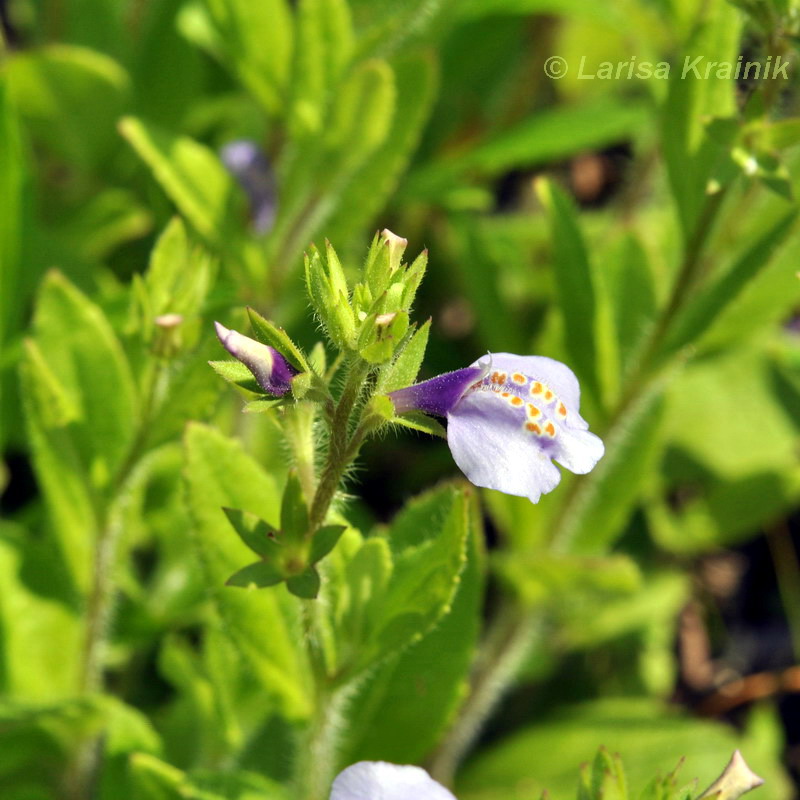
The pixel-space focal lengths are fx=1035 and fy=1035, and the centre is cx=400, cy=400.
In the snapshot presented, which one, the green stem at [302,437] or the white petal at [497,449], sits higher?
the white petal at [497,449]

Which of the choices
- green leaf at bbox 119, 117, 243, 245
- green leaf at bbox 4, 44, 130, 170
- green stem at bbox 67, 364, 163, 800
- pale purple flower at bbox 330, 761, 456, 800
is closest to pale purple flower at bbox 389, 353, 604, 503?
pale purple flower at bbox 330, 761, 456, 800

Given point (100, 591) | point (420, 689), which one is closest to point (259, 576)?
point (420, 689)

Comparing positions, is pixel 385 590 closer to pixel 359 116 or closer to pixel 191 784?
pixel 191 784

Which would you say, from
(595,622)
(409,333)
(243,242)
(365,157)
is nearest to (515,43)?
(365,157)

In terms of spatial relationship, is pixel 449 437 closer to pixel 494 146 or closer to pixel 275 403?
pixel 275 403

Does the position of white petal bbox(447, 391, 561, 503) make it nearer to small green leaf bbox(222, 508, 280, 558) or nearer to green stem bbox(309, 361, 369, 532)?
green stem bbox(309, 361, 369, 532)

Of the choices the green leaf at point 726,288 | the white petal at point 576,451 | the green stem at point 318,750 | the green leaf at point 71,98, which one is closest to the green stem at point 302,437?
the white petal at point 576,451

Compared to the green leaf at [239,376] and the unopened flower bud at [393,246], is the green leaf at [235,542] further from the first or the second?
the unopened flower bud at [393,246]
